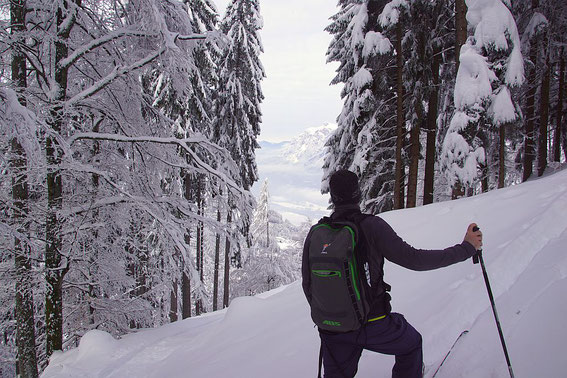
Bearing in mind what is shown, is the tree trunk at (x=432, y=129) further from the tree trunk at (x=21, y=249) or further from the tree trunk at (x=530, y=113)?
the tree trunk at (x=21, y=249)

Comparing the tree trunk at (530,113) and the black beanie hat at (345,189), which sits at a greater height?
the tree trunk at (530,113)

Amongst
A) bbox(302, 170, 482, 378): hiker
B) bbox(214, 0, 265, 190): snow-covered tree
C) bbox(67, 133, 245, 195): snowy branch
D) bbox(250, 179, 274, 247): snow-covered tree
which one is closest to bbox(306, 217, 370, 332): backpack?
bbox(302, 170, 482, 378): hiker

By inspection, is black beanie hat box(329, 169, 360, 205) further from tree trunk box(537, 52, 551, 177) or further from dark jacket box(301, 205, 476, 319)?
tree trunk box(537, 52, 551, 177)

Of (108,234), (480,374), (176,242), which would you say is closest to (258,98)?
(108,234)

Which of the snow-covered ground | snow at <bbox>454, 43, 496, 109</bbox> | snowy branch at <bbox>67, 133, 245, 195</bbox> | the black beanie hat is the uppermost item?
snow at <bbox>454, 43, 496, 109</bbox>

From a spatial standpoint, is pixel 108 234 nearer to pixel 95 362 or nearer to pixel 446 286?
pixel 95 362

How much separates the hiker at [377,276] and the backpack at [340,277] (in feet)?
0.19

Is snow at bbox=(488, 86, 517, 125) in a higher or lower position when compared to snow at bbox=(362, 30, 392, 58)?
lower

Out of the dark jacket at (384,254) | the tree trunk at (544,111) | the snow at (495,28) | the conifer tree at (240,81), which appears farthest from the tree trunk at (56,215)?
the tree trunk at (544,111)

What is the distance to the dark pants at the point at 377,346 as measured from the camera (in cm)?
236

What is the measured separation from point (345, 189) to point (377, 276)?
0.65 metres

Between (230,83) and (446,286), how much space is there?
1526cm

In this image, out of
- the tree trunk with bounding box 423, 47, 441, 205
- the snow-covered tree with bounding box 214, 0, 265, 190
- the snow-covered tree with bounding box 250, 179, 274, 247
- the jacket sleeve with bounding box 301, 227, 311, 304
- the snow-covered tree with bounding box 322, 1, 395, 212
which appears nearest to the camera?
the jacket sleeve with bounding box 301, 227, 311, 304

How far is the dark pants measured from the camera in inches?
92.8
